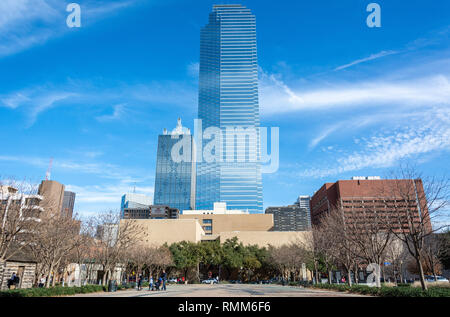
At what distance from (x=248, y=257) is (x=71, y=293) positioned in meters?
63.0

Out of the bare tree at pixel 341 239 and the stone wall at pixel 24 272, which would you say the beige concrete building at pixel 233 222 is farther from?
the stone wall at pixel 24 272

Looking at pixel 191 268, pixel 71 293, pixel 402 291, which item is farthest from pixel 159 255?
pixel 402 291

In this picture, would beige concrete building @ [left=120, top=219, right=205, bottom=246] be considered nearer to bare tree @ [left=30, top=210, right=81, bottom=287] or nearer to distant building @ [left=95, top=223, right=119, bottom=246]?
distant building @ [left=95, top=223, right=119, bottom=246]

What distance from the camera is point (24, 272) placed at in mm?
34031

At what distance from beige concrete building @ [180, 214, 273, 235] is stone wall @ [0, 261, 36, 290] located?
10243cm

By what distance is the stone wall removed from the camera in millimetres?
31547

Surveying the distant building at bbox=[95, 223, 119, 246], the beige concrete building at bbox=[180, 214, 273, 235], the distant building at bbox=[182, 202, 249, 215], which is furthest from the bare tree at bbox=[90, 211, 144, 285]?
the distant building at bbox=[182, 202, 249, 215]

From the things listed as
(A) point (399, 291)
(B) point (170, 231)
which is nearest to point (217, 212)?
(B) point (170, 231)

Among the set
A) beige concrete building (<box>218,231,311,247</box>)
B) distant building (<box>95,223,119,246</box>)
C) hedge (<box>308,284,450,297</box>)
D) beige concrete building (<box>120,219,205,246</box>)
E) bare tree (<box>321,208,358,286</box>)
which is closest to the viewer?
hedge (<box>308,284,450,297</box>)

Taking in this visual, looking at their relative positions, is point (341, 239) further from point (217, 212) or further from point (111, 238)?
point (217, 212)

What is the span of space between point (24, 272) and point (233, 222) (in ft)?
359

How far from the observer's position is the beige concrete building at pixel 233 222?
13688cm

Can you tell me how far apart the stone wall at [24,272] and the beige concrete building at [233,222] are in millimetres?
102429
